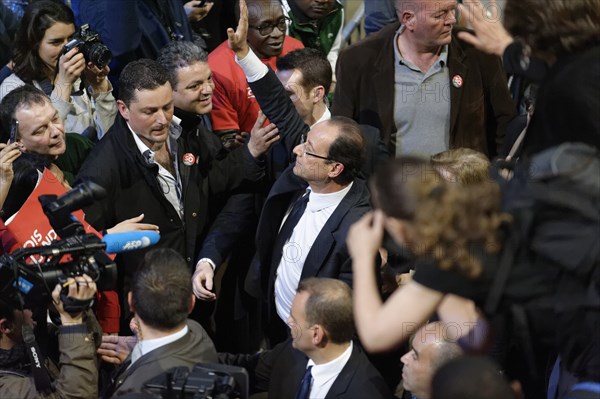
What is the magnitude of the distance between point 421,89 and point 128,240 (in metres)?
1.95

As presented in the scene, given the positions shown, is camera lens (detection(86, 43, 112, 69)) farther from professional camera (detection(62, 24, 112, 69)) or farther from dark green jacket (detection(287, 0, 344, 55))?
dark green jacket (detection(287, 0, 344, 55))

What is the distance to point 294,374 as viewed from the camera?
4254mm

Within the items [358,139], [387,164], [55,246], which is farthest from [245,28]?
[387,164]

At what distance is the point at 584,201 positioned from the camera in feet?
9.88

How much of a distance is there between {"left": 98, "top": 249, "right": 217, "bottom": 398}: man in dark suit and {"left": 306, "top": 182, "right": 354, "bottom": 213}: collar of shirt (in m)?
1.09

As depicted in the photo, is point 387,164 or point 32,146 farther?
point 32,146

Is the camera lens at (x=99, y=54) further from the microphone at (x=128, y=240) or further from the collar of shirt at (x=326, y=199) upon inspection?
the microphone at (x=128, y=240)

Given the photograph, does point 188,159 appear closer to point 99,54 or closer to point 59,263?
point 99,54

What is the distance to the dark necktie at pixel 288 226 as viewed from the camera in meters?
4.89

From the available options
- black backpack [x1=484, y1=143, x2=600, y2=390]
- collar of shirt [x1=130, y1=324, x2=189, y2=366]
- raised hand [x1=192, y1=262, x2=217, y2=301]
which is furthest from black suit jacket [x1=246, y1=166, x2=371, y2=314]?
black backpack [x1=484, y1=143, x2=600, y2=390]

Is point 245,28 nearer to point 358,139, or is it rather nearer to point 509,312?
point 358,139

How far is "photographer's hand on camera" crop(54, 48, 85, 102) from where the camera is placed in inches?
211

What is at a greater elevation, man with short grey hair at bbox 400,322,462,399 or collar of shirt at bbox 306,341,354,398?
man with short grey hair at bbox 400,322,462,399

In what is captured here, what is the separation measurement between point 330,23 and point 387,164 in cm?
412
